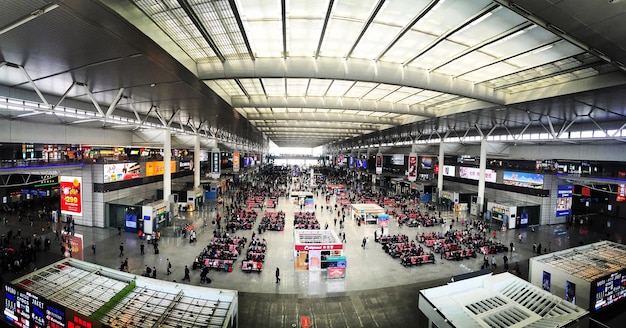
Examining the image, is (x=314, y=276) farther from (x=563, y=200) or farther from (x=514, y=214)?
(x=563, y=200)

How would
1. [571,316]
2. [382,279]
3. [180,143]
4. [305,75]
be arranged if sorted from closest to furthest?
[571,316], [305,75], [382,279], [180,143]

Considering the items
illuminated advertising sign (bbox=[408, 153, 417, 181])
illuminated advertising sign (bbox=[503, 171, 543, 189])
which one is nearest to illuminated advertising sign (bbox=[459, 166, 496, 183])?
illuminated advertising sign (bbox=[503, 171, 543, 189])

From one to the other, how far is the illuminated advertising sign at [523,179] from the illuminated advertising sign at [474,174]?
1.92 m

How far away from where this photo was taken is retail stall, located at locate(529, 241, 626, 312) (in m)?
10.3

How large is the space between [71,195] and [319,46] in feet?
80.1

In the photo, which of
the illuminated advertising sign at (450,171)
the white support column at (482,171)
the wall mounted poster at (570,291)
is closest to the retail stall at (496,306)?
the wall mounted poster at (570,291)

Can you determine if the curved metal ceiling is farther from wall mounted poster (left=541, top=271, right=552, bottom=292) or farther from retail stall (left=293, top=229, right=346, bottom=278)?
retail stall (left=293, top=229, right=346, bottom=278)

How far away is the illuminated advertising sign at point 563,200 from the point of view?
1041 inches

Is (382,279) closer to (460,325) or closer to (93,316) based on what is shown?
(460,325)

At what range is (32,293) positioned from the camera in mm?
7465

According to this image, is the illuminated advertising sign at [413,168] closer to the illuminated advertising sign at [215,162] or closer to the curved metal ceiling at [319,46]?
the curved metal ceiling at [319,46]

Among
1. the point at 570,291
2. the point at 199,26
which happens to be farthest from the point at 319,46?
the point at 570,291

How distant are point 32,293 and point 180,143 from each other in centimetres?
2983

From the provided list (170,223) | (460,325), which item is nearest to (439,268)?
(460,325)
